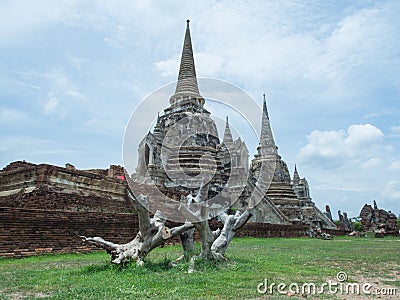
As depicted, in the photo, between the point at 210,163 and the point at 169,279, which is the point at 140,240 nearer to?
the point at 169,279

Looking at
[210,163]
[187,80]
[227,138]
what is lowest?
[210,163]

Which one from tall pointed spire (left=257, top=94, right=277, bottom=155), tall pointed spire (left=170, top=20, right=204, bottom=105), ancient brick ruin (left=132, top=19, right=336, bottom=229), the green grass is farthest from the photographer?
tall pointed spire (left=257, top=94, right=277, bottom=155)

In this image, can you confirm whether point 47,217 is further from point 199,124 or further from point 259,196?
point 199,124

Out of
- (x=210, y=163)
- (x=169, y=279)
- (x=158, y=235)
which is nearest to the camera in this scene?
(x=169, y=279)

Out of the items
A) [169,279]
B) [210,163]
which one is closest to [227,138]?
[210,163]

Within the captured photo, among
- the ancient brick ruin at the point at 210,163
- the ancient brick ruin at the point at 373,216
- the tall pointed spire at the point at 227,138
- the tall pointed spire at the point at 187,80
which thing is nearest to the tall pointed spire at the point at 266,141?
the ancient brick ruin at the point at 210,163

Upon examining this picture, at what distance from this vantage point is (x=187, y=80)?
3953 centimetres

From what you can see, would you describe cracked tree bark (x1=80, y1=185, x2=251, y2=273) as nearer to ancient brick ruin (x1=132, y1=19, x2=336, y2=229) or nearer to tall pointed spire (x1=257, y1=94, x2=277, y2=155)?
ancient brick ruin (x1=132, y1=19, x2=336, y2=229)

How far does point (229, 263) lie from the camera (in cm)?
818

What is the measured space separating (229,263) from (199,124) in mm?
28641

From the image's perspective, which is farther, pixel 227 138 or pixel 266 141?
pixel 266 141

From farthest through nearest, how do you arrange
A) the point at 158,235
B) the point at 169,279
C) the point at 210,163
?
the point at 210,163, the point at 158,235, the point at 169,279

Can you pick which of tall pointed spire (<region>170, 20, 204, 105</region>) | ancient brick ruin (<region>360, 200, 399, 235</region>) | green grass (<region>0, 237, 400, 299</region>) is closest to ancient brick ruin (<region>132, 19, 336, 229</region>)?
tall pointed spire (<region>170, 20, 204, 105</region>)

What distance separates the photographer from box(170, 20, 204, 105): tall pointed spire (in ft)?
128
